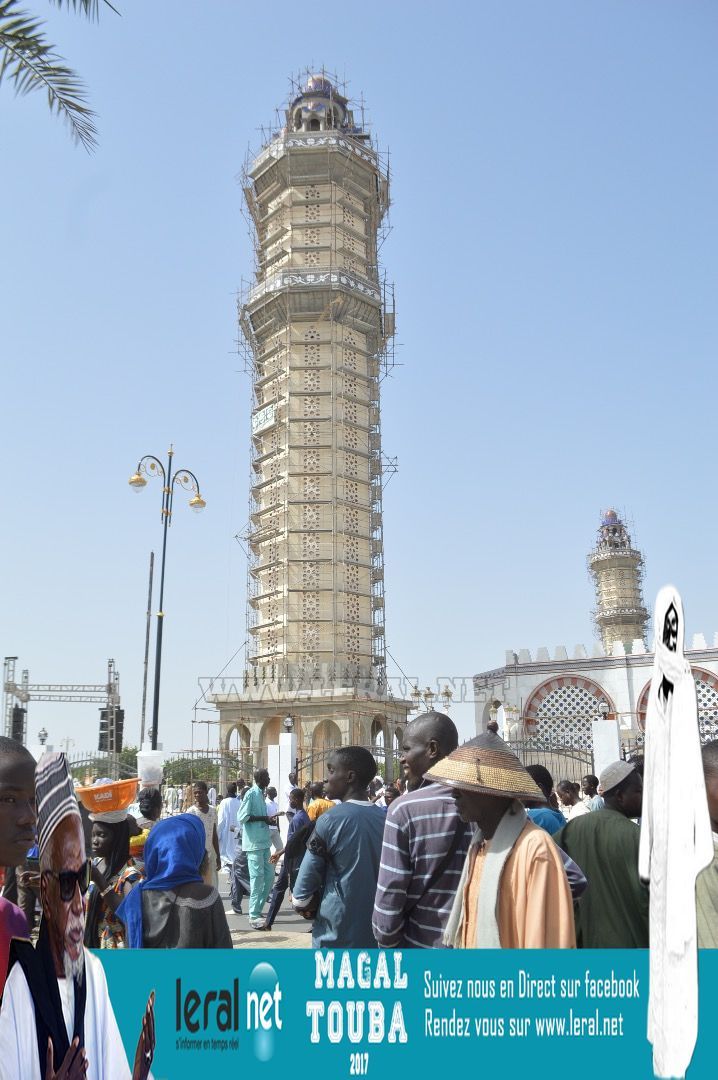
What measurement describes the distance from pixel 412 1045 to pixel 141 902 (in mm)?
1310

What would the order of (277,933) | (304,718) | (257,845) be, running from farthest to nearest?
(304,718) → (257,845) → (277,933)

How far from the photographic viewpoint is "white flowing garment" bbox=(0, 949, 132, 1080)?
214 centimetres

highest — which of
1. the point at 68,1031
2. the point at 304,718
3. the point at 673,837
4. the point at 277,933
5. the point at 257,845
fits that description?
the point at 304,718

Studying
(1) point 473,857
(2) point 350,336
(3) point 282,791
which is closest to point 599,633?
(2) point 350,336

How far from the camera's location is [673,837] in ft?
8.60

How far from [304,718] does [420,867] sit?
102 feet

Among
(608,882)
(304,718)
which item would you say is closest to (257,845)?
(608,882)

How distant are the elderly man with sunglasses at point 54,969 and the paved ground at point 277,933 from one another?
22.5 feet

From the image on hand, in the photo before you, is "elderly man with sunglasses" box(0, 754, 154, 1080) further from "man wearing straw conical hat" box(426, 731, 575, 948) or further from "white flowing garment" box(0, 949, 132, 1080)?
"man wearing straw conical hat" box(426, 731, 575, 948)

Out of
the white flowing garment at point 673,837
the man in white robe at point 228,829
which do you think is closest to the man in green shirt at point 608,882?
the white flowing garment at point 673,837

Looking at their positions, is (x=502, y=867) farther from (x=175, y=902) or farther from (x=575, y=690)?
(x=575, y=690)

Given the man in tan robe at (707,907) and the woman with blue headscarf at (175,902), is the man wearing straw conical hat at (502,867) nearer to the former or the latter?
the man in tan robe at (707,907)

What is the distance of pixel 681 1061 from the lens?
2.79 metres

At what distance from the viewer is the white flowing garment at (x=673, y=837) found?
2594 millimetres
